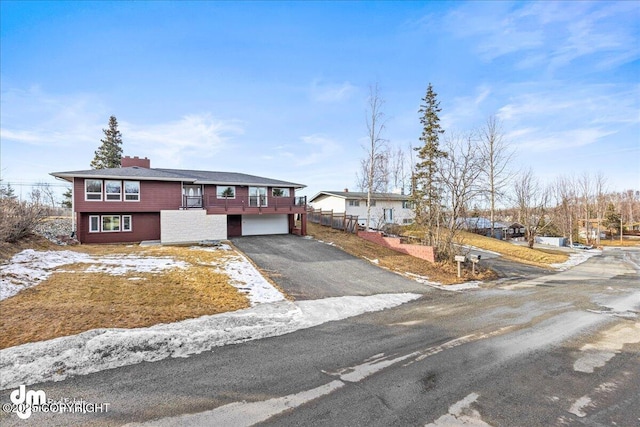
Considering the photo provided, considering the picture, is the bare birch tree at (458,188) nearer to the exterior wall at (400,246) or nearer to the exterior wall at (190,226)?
the exterior wall at (400,246)

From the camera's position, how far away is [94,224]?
60.9 feet

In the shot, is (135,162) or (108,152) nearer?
(135,162)

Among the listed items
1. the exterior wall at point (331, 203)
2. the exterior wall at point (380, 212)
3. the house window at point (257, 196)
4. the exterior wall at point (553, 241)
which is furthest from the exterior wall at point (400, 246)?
the exterior wall at point (553, 241)

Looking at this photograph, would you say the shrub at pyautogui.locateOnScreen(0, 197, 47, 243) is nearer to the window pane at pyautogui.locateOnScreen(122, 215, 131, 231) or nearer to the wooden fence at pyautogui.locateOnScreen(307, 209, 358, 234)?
the window pane at pyautogui.locateOnScreen(122, 215, 131, 231)

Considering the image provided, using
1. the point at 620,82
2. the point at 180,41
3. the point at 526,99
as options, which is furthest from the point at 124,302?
the point at 620,82

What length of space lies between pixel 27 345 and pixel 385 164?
4509cm

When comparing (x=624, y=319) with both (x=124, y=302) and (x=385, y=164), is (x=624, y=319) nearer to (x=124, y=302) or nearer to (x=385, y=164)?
(x=124, y=302)

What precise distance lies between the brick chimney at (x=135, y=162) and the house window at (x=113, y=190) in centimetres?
564

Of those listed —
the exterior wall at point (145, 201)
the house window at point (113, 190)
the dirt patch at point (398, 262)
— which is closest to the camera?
the dirt patch at point (398, 262)

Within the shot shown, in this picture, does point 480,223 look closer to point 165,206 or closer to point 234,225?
point 234,225

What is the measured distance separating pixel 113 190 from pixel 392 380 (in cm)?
2109

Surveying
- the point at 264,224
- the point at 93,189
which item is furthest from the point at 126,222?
the point at 264,224

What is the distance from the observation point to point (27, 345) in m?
5.11

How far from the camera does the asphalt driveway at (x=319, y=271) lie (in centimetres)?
1056
